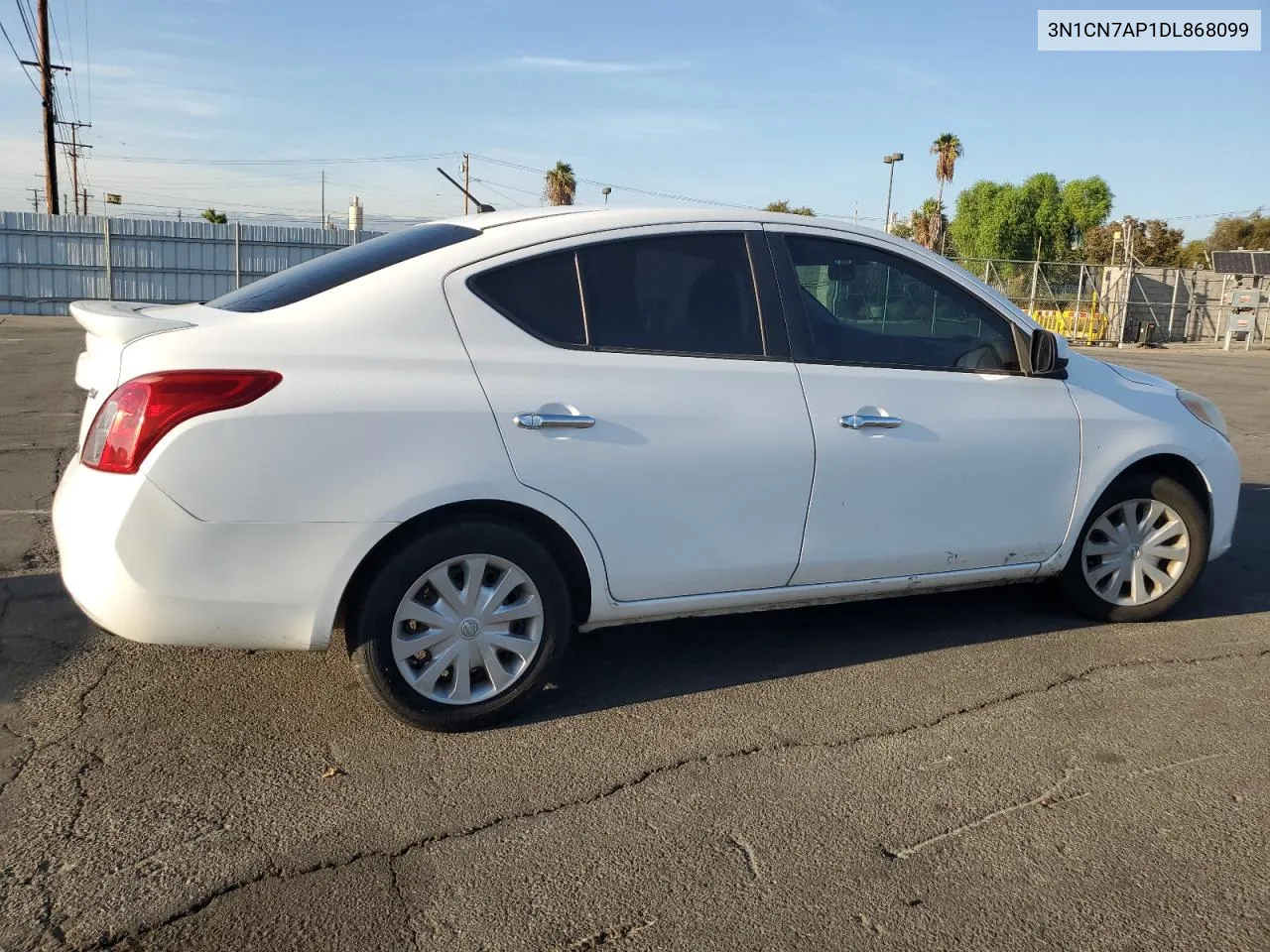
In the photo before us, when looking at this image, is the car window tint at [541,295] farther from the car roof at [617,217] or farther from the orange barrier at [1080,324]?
the orange barrier at [1080,324]

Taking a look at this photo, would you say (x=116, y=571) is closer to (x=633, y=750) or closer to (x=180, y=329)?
(x=180, y=329)

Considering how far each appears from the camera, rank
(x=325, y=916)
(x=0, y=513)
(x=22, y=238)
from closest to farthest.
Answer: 1. (x=325, y=916)
2. (x=0, y=513)
3. (x=22, y=238)

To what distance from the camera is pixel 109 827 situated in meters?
2.93

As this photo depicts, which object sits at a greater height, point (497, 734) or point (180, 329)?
point (180, 329)

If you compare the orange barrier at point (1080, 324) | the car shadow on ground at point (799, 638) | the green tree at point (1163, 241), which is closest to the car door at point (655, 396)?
the car shadow on ground at point (799, 638)

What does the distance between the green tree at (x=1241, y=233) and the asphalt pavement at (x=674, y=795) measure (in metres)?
76.2

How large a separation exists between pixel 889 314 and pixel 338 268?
84.8 inches

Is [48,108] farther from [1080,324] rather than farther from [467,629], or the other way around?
[467,629]

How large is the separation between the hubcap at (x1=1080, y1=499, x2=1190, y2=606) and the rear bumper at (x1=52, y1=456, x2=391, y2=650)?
10.4ft

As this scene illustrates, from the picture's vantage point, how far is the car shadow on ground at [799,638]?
4.06 m

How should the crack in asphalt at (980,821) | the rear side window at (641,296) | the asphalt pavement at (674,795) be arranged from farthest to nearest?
the rear side window at (641,296) < the crack in asphalt at (980,821) < the asphalt pavement at (674,795)

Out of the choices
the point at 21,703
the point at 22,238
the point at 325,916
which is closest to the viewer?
the point at 325,916

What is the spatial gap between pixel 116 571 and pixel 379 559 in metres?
0.76

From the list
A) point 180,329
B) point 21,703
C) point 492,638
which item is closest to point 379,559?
point 492,638
